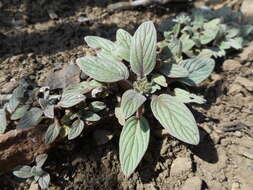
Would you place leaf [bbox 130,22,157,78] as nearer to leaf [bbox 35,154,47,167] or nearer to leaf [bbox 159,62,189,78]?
leaf [bbox 159,62,189,78]

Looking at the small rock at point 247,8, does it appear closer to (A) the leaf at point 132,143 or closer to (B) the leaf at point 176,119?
(B) the leaf at point 176,119

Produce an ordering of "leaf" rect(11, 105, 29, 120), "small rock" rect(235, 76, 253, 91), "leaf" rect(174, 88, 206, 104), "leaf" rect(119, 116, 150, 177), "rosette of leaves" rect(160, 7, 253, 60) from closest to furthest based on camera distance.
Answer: "leaf" rect(119, 116, 150, 177) → "leaf" rect(11, 105, 29, 120) → "leaf" rect(174, 88, 206, 104) → "small rock" rect(235, 76, 253, 91) → "rosette of leaves" rect(160, 7, 253, 60)

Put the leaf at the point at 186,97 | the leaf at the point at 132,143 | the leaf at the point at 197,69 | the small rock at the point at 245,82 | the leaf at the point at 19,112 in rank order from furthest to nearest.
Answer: the small rock at the point at 245,82 → the leaf at the point at 197,69 → the leaf at the point at 186,97 → the leaf at the point at 19,112 → the leaf at the point at 132,143

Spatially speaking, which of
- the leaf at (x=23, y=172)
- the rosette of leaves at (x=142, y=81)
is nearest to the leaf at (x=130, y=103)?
the rosette of leaves at (x=142, y=81)

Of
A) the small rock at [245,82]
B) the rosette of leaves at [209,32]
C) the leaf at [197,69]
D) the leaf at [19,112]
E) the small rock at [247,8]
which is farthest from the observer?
the small rock at [247,8]

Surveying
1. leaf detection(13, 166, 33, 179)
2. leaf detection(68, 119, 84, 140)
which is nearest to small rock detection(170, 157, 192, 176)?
leaf detection(68, 119, 84, 140)

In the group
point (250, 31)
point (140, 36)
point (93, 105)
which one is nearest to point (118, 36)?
point (140, 36)
